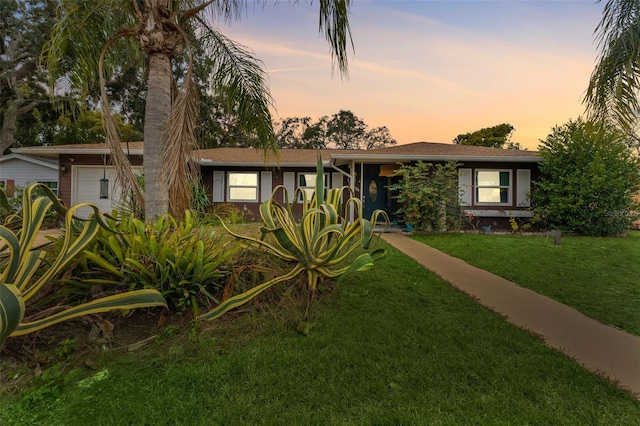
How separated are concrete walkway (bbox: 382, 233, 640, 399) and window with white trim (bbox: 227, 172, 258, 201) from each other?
10321 mm

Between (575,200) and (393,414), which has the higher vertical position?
(575,200)

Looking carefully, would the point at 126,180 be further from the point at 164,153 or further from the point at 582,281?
the point at 582,281

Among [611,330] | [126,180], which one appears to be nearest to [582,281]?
[611,330]

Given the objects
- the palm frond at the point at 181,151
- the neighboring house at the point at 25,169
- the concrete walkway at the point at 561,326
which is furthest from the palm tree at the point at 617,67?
the neighboring house at the point at 25,169

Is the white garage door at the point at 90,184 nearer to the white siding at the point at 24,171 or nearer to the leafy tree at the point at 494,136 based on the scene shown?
the white siding at the point at 24,171

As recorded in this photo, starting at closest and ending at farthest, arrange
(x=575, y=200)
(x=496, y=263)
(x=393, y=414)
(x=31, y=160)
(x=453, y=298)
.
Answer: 1. (x=393, y=414)
2. (x=453, y=298)
3. (x=496, y=263)
4. (x=575, y=200)
5. (x=31, y=160)

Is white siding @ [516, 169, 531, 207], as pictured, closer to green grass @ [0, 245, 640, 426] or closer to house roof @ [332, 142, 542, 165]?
house roof @ [332, 142, 542, 165]

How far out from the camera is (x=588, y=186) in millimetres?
10812

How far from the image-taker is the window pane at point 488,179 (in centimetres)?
1271

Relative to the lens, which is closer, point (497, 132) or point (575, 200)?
point (575, 200)

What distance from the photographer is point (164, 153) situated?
4.39 metres

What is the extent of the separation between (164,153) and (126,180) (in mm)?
680

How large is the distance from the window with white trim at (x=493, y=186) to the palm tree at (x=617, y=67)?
908 cm

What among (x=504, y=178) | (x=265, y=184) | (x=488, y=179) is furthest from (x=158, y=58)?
(x=504, y=178)
